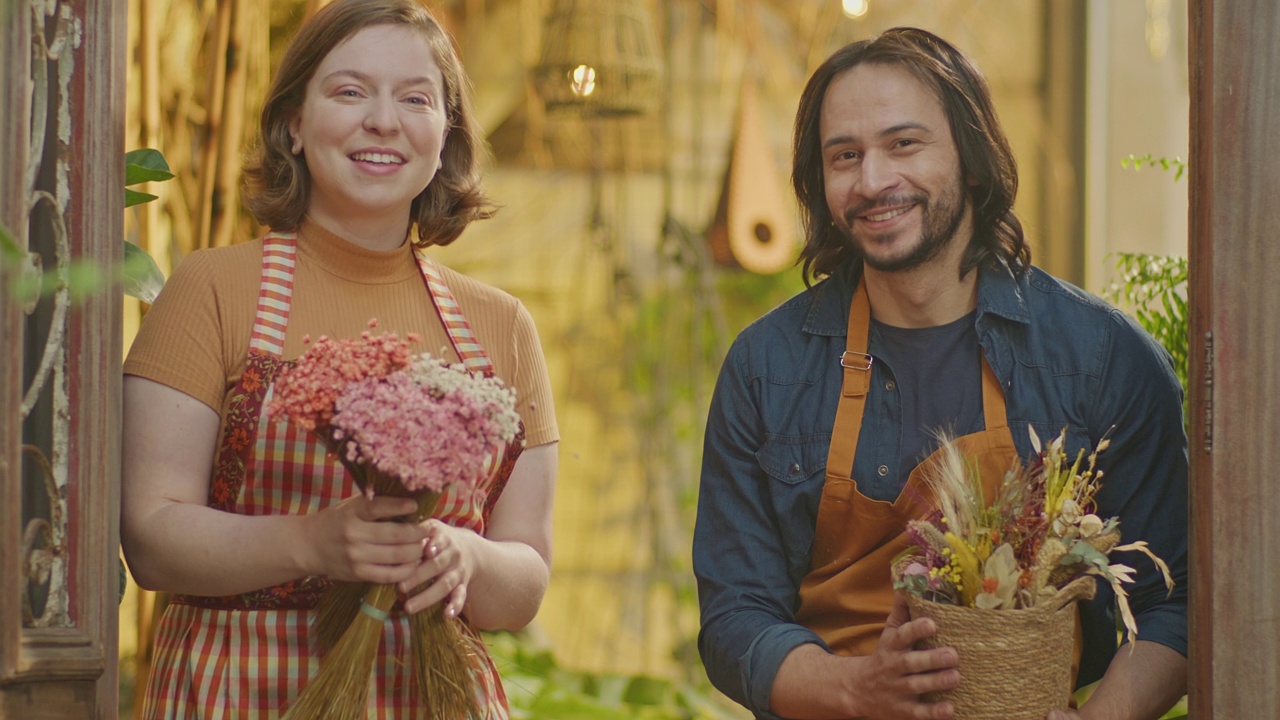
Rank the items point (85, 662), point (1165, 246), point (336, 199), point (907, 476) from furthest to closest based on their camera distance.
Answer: point (1165, 246) < point (907, 476) < point (336, 199) < point (85, 662)

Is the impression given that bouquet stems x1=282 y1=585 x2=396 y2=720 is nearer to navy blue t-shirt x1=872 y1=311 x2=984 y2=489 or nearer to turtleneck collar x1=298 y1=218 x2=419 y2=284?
turtleneck collar x1=298 y1=218 x2=419 y2=284

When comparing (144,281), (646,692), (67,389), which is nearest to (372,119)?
(144,281)

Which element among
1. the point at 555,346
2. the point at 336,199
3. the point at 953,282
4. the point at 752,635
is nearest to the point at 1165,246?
the point at 555,346

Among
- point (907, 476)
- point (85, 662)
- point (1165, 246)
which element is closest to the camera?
point (85, 662)

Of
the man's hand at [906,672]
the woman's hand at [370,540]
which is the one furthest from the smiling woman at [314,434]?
the man's hand at [906,672]

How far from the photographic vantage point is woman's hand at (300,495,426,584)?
1681 mm

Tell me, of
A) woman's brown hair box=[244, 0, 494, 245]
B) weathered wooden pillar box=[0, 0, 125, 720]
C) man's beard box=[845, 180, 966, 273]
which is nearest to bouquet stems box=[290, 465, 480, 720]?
weathered wooden pillar box=[0, 0, 125, 720]

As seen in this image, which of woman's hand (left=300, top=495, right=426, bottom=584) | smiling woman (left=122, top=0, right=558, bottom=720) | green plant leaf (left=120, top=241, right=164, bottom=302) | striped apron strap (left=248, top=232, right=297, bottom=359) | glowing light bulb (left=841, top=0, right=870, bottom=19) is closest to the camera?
woman's hand (left=300, top=495, right=426, bottom=584)

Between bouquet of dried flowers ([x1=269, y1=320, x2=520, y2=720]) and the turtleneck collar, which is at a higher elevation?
the turtleneck collar

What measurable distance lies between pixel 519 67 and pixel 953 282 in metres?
3.38

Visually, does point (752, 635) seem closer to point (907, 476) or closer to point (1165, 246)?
point (907, 476)

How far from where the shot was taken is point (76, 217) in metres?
1.63

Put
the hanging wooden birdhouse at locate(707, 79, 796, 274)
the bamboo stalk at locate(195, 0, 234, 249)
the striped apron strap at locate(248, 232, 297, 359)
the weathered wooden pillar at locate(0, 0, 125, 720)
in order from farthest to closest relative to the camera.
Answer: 1. the hanging wooden birdhouse at locate(707, 79, 796, 274)
2. the bamboo stalk at locate(195, 0, 234, 249)
3. the striped apron strap at locate(248, 232, 297, 359)
4. the weathered wooden pillar at locate(0, 0, 125, 720)

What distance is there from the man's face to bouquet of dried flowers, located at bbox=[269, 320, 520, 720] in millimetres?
→ 722
